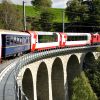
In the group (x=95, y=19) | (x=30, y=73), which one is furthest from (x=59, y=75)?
(x=95, y=19)

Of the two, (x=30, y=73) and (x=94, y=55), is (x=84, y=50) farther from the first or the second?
(x=30, y=73)

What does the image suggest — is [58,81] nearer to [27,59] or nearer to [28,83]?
[28,83]

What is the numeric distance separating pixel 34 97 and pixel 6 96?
2557 cm

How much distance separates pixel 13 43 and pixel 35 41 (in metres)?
12.1

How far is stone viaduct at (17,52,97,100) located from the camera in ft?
150

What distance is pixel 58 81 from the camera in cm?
6506

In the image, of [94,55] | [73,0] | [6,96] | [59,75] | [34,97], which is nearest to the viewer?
[6,96]

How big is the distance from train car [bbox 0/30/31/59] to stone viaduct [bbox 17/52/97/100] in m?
2.24

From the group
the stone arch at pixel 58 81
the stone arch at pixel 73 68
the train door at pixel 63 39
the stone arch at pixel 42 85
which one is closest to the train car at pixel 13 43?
the stone arch at pixel 42 85

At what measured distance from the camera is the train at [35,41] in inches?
1557

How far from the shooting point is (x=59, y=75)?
6475 centimetres

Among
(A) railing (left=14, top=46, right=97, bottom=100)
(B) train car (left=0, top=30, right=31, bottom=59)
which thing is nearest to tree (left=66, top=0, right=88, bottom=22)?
(A) railing (left=14, top=46, right=97, bottom=100)

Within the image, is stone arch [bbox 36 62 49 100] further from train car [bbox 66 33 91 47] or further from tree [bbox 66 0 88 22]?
tree [bbox 66 0 88 22]

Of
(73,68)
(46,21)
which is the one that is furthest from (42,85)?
(46,21)
